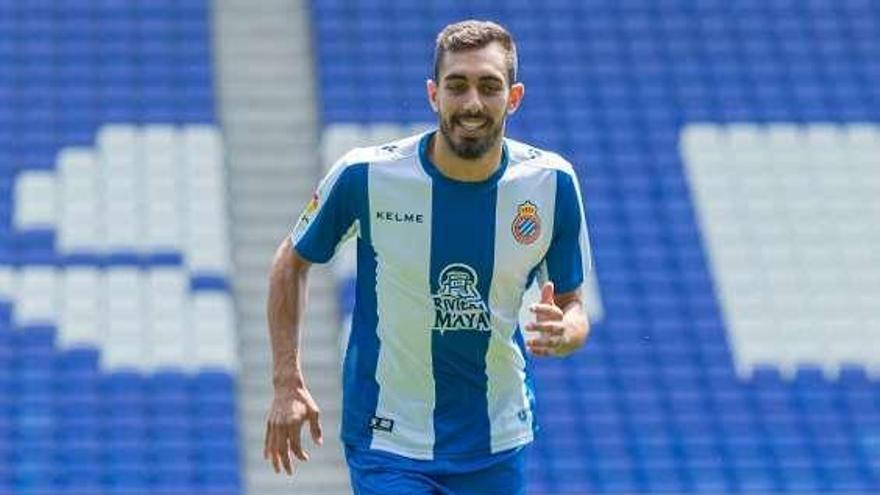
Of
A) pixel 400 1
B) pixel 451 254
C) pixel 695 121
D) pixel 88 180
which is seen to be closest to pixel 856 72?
pixel 695 121

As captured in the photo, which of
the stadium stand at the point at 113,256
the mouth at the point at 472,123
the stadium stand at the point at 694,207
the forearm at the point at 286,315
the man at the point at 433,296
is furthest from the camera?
the stadium stand at the point at 694,207

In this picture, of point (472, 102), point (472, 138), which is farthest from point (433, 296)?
point (472, 102)

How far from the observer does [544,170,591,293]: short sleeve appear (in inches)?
170

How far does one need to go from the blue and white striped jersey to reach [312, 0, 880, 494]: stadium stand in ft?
18.1

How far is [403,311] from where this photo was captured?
423 centimetres

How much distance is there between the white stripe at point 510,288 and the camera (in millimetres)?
4258

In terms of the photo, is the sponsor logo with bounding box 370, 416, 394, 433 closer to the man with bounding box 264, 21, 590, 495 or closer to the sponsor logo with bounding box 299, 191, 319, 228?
the man with bounding box 264, 21, 590, 495

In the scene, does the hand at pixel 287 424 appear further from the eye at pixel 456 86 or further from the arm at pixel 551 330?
the eye at pixel 456 86

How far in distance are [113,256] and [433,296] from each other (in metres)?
6.53

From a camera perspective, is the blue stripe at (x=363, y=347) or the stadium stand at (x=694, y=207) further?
the stadium stand at (x=694, y=207)

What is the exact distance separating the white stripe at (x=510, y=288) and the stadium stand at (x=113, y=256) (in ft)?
17.3

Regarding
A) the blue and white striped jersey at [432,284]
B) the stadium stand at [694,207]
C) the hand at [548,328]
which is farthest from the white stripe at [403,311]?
the stadium stand at [694,207]

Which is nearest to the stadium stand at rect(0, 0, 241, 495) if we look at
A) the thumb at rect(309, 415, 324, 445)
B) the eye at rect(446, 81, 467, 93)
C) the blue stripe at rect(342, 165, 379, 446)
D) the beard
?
the blue stripe at rect(342, 165, 379, 446)

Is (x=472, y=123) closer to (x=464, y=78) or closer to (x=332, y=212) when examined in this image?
(x=464, y=78)
